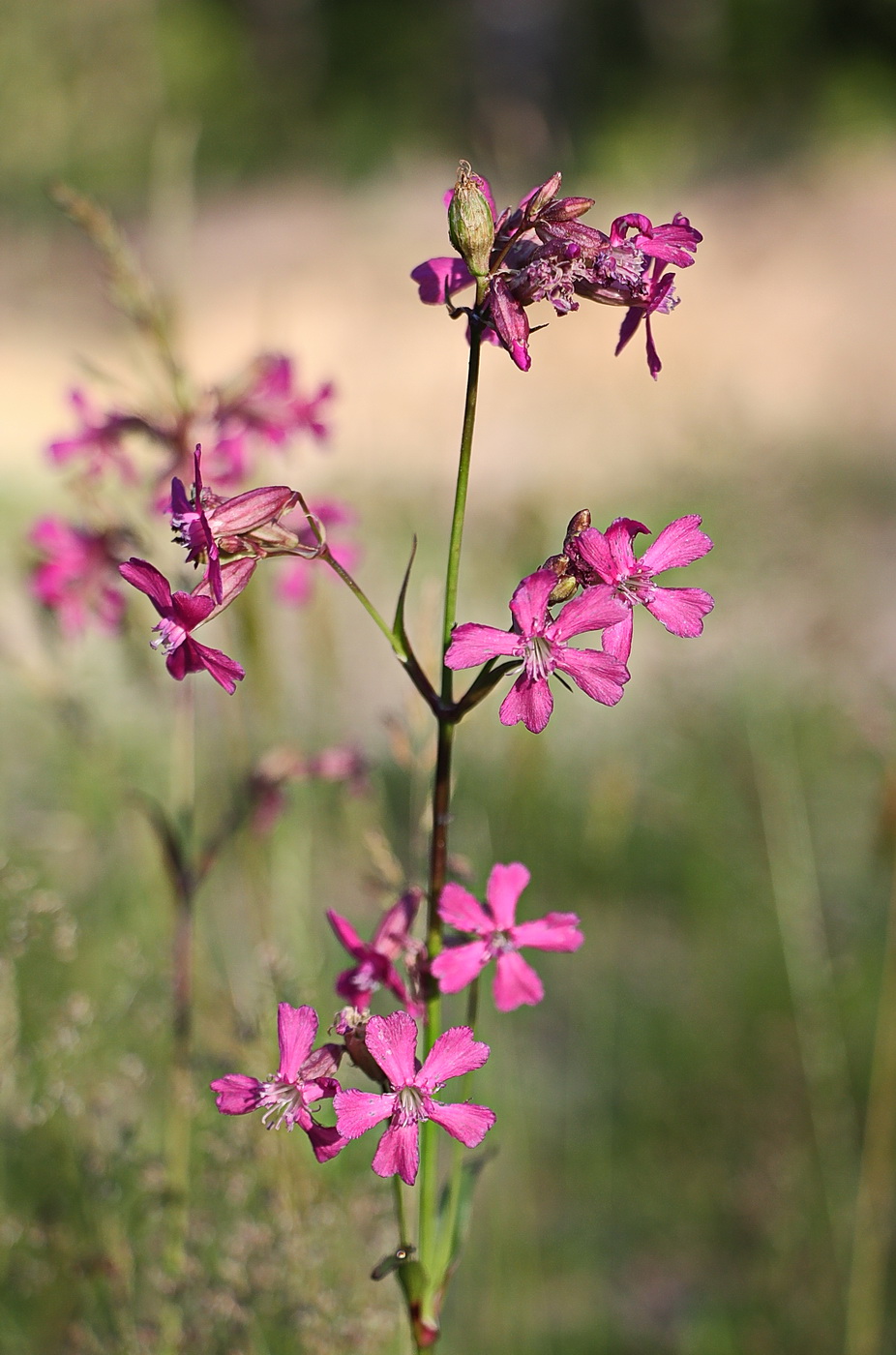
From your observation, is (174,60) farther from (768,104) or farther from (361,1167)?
(361,1167)

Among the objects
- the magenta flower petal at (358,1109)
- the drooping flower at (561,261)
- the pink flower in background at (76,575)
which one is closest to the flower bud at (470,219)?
the drooping flower at (561,261)

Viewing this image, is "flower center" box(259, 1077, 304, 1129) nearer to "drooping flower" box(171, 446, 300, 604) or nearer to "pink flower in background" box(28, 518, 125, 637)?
"drooping flower" box(171, 446, 300, 604)

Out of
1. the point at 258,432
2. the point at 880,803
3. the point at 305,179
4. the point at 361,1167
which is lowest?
the point at 361,1167

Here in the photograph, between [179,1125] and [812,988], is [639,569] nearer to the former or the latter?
[179,1125]

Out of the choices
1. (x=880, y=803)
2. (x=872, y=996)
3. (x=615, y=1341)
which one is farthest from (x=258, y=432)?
(x=872, y=996)

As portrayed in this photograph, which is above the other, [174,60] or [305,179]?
[174,60]

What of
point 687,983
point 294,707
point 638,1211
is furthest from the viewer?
point 294,707

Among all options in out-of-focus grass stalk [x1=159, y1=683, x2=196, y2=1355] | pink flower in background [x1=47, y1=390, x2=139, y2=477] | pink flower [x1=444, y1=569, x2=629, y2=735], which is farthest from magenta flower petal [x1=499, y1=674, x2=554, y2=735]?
pink flower in background [x1=47, y1=390, x2=139, y2=477]
